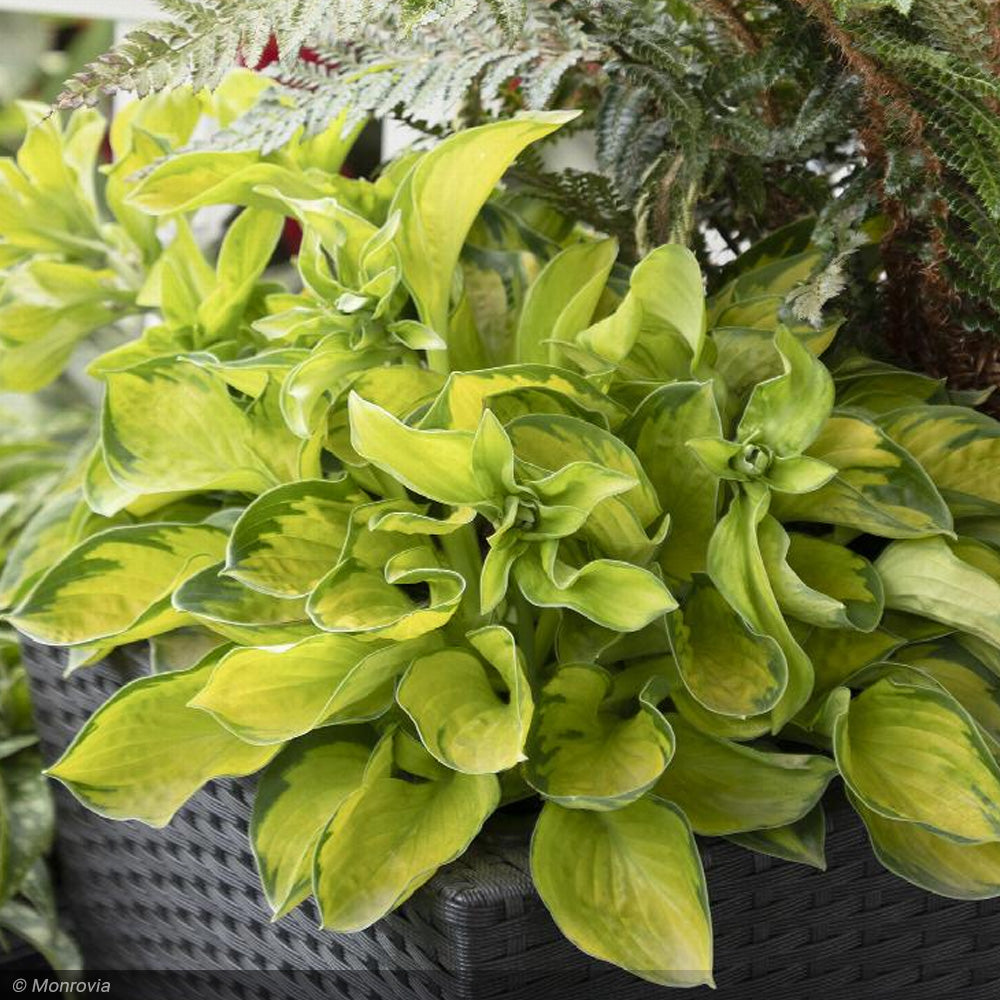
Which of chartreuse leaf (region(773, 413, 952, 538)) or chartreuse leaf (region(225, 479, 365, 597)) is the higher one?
chartreuse leaf (region(773, 413, 952, 538))

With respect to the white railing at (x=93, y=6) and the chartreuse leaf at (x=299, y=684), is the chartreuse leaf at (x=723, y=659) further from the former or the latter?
the white railing at (x=93, y=6)

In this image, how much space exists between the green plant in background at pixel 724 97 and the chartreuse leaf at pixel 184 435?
0.10 metres

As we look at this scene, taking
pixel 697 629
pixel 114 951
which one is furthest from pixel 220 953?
pixel 697 629

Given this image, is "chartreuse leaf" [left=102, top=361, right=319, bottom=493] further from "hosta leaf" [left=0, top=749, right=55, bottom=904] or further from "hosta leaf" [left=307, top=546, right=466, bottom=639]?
"hosta leaf" [left=0, top=749, right=55, bottom=904]

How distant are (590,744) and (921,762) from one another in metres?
0.11

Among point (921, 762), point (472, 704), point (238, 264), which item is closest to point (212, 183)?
point (238, 264)

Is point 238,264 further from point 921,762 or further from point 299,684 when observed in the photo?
point 921,762

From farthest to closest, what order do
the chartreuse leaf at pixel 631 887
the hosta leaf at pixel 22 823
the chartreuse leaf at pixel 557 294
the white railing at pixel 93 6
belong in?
the white railing at pixel 93 6 < the hosta leaf at pixel 22 823 < the chartreuse leaf at pixel 557 294 < the chartreuse leaf at pixel 631 887

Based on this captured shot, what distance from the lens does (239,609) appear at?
0.47 m

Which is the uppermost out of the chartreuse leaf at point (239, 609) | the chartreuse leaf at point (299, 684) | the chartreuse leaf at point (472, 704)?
the chartreuse leaf at point (472, 704)

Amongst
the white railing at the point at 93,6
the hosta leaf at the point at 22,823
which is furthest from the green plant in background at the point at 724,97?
the white railing at the point at 93,6

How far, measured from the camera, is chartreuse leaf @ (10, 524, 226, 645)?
20.4 inches

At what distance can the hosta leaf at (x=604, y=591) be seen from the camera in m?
0.40

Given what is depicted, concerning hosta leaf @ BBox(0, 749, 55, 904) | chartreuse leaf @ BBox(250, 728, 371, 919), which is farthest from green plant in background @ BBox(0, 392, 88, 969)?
chartreuse leaf @ BBox(250, 728, 371, 919)
